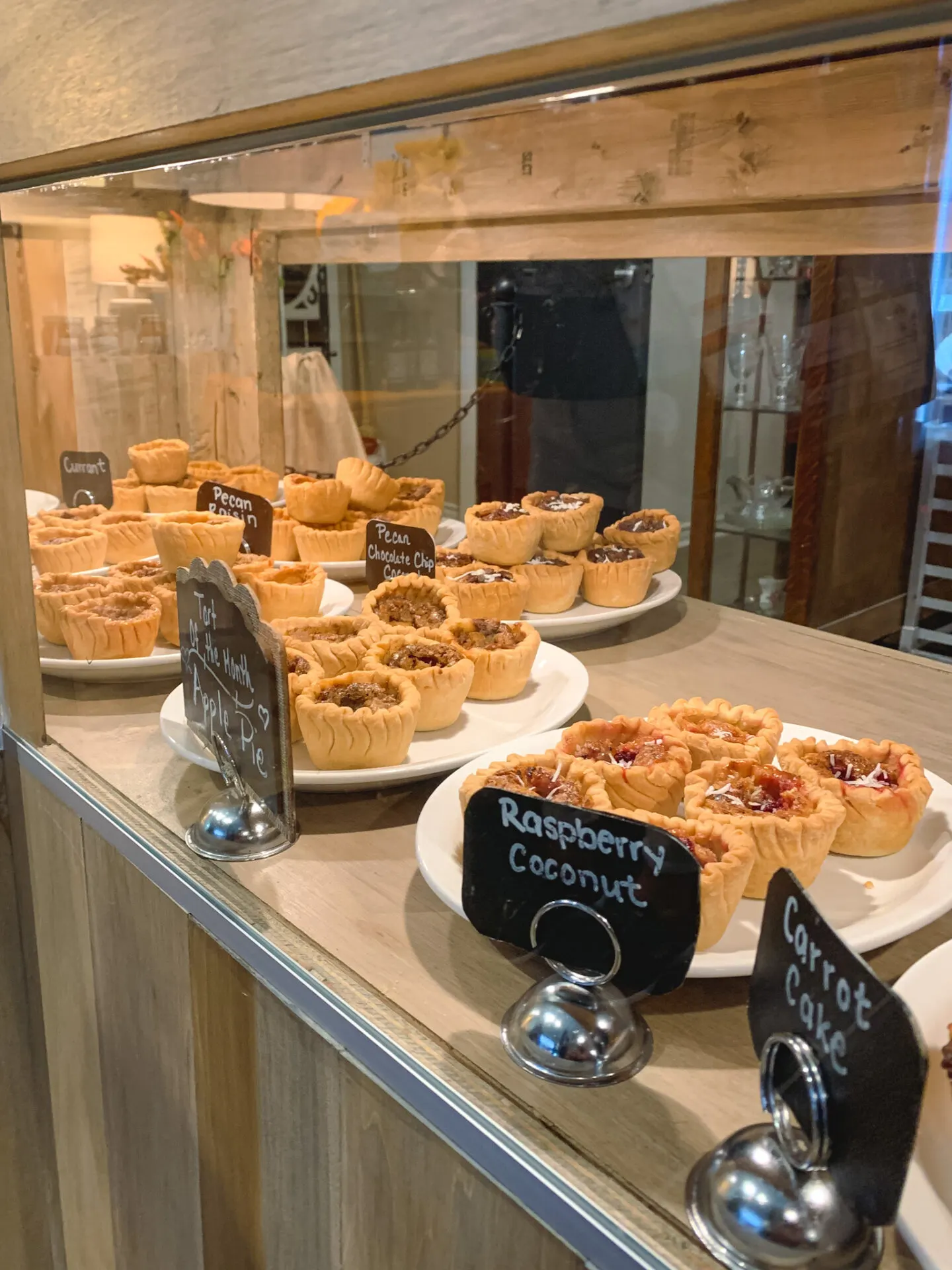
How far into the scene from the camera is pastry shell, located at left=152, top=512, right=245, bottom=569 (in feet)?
4.93

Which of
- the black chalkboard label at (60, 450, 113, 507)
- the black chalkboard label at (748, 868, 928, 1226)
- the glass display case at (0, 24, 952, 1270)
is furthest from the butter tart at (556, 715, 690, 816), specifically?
the black chalkboard label at (60, 450, 113, 507)

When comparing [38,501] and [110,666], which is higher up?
[38,501]

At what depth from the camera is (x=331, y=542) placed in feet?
5.70

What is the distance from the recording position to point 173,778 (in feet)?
3.50

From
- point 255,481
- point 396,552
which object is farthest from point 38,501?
point 255,481

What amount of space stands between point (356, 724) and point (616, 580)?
0.65 metres

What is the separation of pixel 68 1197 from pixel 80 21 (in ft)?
4.32

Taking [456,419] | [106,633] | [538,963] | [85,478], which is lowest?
[538,963]

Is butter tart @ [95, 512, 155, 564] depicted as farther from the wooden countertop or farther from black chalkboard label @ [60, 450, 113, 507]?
the wooden countertop

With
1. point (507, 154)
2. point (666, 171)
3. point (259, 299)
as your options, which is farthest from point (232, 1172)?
point (259, 299)

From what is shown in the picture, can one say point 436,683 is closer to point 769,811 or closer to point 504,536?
point 769,811

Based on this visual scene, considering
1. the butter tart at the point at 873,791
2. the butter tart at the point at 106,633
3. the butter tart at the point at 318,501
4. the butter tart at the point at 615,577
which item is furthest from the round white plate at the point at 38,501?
the butter tart at the point at 873,791

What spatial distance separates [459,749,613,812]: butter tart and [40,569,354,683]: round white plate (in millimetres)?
522

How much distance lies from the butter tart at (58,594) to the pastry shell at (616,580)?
2.20 ft
